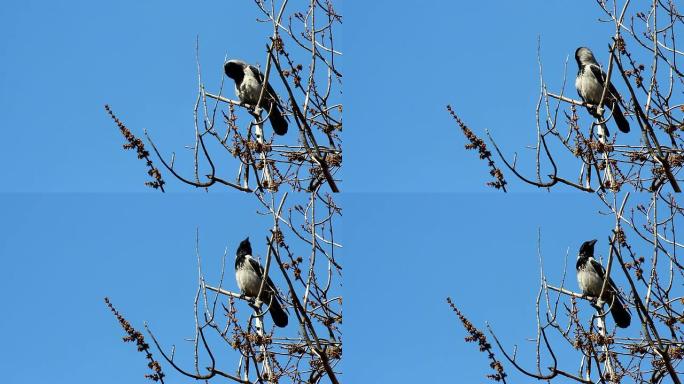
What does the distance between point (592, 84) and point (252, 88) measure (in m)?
2.70

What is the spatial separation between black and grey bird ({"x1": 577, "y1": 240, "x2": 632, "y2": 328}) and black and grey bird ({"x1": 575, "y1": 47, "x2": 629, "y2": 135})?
105 centimetres

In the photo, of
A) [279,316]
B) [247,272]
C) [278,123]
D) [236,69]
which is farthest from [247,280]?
[236,69]

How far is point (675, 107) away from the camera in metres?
7.10

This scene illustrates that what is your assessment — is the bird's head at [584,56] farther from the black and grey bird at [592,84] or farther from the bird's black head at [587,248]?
the bird's black head at [587,248]

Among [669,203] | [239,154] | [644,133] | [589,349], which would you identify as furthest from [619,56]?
[239,154]

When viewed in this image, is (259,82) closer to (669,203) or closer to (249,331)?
(249,331)

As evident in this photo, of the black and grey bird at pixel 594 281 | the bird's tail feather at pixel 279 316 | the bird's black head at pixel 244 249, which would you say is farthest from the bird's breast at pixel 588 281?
the bird's black head at pixel 244 249

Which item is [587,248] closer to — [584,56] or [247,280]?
[584,56]

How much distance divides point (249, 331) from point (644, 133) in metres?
2.83

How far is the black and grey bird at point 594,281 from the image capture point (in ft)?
24.0

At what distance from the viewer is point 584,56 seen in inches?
343

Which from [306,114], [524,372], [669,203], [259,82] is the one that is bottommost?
[524,372]

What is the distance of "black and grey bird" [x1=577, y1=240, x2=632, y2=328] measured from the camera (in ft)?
24.0

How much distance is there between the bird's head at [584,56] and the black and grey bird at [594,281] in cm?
148
